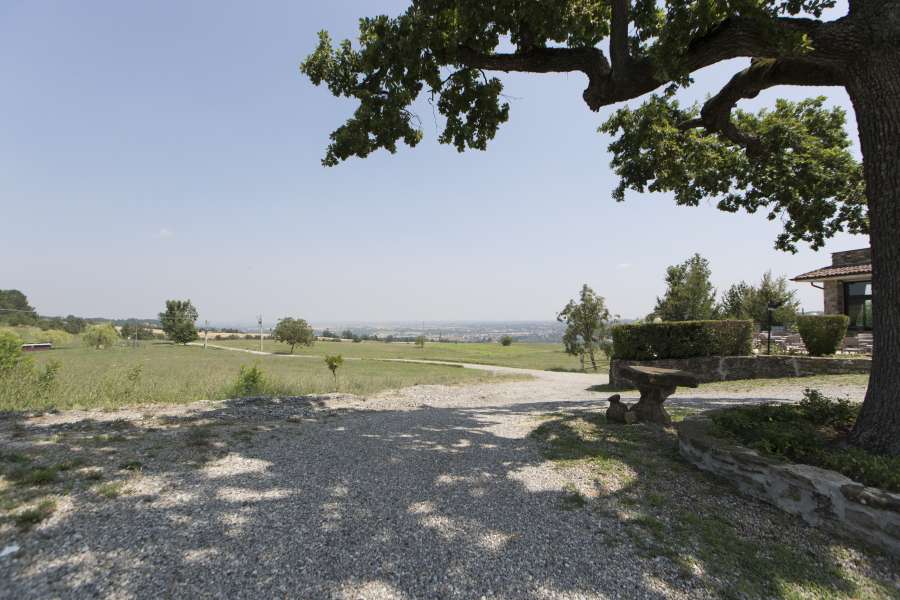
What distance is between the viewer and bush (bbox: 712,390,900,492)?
3.39 metres

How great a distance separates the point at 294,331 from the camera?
140 feet

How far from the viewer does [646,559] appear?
2803 millimetres

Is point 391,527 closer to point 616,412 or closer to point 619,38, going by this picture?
point 616,412

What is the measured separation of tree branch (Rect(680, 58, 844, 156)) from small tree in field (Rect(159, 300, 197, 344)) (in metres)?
63.6

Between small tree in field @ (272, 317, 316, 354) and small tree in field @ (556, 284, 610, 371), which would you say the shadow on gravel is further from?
small tree in field @ (272, 317, 316, 354)

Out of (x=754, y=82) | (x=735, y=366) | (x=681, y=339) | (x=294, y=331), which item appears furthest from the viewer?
(x=294, y=331)

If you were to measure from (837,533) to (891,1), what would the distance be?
5391 millimetres

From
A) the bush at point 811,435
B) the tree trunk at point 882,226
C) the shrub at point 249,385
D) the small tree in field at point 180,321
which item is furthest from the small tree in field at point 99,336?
the tree trunk at point 882,226

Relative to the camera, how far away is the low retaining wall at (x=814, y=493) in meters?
2.93

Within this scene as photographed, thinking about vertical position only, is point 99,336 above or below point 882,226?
below

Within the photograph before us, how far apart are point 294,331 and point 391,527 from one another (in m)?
42.9

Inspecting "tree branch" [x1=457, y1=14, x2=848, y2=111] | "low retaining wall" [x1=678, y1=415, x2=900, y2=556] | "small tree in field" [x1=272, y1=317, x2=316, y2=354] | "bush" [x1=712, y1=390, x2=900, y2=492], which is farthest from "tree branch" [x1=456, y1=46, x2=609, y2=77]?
"small tree in field" [x1=272, y1=317, x2=316, y2=354]

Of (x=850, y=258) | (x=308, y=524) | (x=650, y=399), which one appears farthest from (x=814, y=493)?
(x=850, y=258)

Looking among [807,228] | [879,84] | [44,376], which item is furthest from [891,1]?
[44,376]
